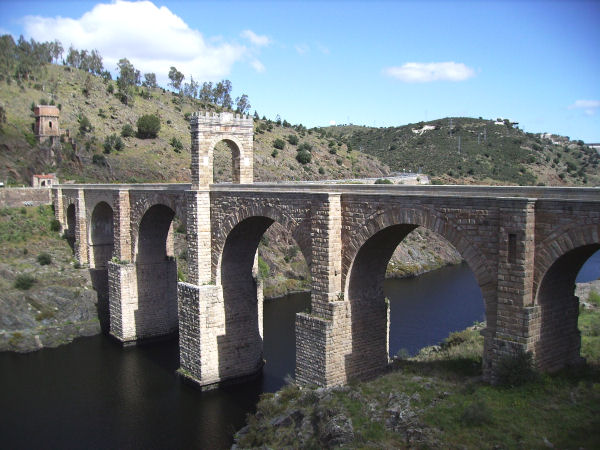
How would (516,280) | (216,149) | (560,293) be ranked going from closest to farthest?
(516,280), (560,293), (216,149)

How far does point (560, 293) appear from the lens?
Answer: 11.5 metres

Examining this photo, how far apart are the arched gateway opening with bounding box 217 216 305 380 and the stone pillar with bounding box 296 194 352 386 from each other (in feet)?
14.4

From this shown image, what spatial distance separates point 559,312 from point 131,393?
14.5 meters

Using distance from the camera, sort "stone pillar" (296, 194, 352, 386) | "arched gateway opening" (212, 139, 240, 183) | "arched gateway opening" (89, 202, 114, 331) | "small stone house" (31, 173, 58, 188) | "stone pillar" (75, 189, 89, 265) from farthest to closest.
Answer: "arched gateway opening" (212, 139, 240, 183) < "small stone house" (31, 173, 58, 188) < "stone pillar" (75, 189, 89, 265) < "arched gateway opening" (89, 202, 114, 331) < "stone pillar" (296, 194, 352, 386)

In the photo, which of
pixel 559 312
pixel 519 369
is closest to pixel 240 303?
pixel 519 369

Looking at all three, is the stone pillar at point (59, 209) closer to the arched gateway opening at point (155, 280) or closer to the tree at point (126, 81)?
the arched gateway opening at point (155, 280)

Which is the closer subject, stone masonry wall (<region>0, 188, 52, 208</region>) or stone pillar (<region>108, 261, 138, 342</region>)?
stone pillar (<region>108, 261, 138, 342</region>)

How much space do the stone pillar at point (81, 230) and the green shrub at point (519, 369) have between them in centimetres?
2468

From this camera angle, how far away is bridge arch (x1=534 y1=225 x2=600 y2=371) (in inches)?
406

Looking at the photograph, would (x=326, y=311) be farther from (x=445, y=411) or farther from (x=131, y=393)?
(x=131, y=393)

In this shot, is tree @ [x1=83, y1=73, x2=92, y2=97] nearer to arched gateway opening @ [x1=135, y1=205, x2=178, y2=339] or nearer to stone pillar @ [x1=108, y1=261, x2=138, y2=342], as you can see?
arched gateway opening @ [x1=135, y1=205, x2=178, y2=339]

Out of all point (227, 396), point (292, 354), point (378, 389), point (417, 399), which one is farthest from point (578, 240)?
point (292, 354)

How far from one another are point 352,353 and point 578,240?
687 centimetres

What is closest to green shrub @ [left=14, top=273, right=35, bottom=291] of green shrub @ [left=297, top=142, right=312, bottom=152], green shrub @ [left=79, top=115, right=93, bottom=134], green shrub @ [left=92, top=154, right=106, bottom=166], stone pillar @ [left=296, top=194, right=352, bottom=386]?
stone pillar @ [left=296, top=194, right=352, bottom=386]
